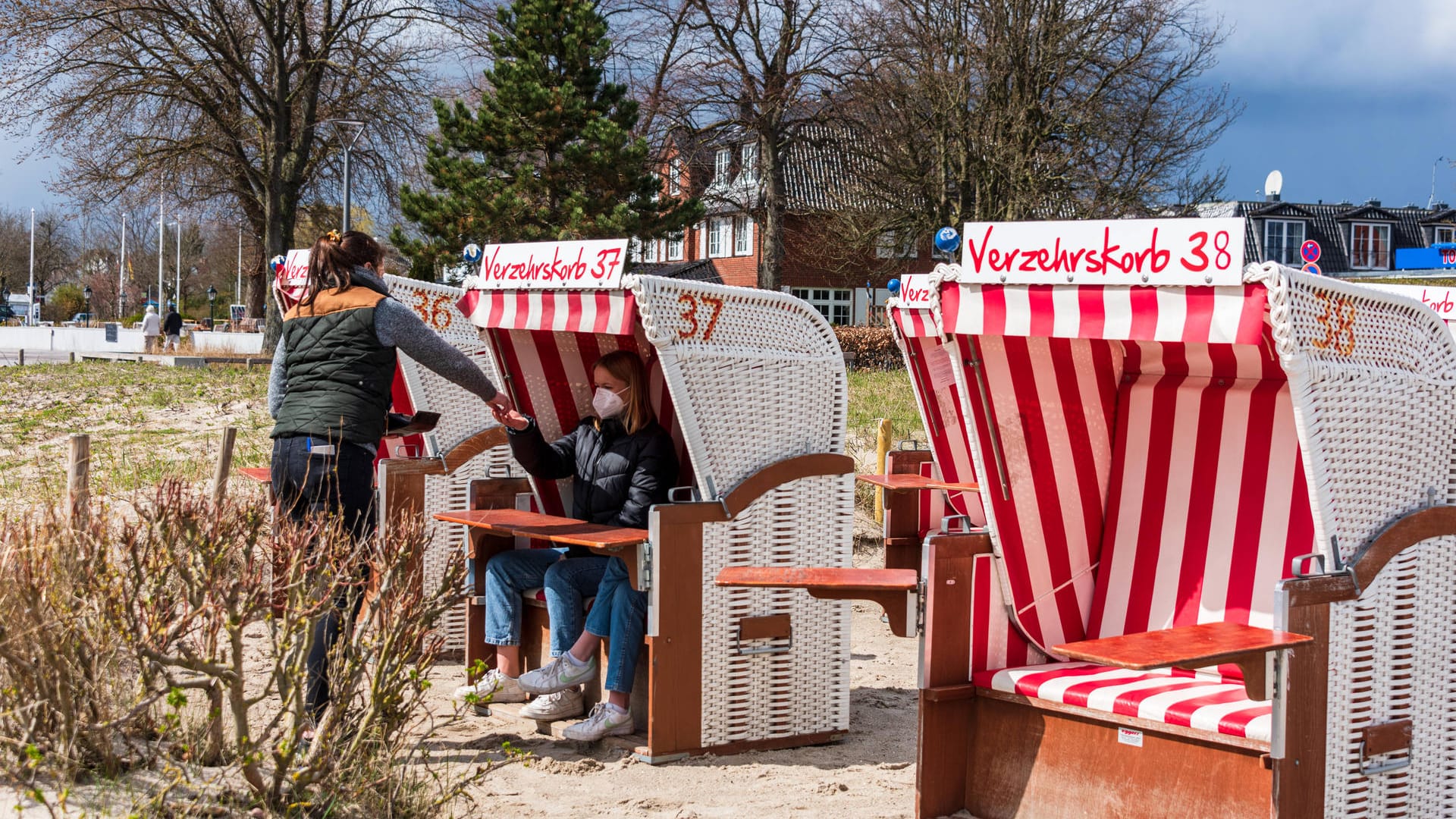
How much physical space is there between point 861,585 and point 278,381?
8.41 ft

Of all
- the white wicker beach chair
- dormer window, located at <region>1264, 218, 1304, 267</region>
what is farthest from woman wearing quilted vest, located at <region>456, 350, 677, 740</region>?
dormer window, located at <region>1264, 218, 1304, 267</region>

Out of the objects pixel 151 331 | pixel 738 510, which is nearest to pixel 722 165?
pixel 151 331

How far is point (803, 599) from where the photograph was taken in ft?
17.6

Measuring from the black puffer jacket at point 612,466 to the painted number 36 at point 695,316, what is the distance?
0.57 meters

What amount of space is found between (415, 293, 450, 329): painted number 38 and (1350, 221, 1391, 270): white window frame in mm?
55065

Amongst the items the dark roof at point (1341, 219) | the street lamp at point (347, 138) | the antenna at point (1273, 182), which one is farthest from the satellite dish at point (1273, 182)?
the dark roof at point (1341, 219)

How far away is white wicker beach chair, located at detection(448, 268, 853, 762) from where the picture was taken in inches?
196

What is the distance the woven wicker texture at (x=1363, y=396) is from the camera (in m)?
3.41

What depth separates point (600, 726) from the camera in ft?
16.9

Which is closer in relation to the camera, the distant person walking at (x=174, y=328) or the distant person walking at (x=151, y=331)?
the distant person walking at (x=151, y=331)

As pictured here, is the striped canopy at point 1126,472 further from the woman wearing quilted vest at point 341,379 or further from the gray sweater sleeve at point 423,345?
the woman wearing quilted vest at point 341,379

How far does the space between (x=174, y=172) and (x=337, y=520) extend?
23327mm

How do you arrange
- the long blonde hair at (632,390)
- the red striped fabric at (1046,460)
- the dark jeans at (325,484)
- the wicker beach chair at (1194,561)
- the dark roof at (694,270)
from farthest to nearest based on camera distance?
the dark roof at (694,270), the long blonde hair at (632,390), the dark jeans at (325,484), the red striped fabric at (1046,460), the wicker beach chair at (1194,561)

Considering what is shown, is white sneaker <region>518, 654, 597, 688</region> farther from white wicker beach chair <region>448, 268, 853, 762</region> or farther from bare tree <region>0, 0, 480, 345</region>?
bare tree <region>0, 0, 480, 345</region>
